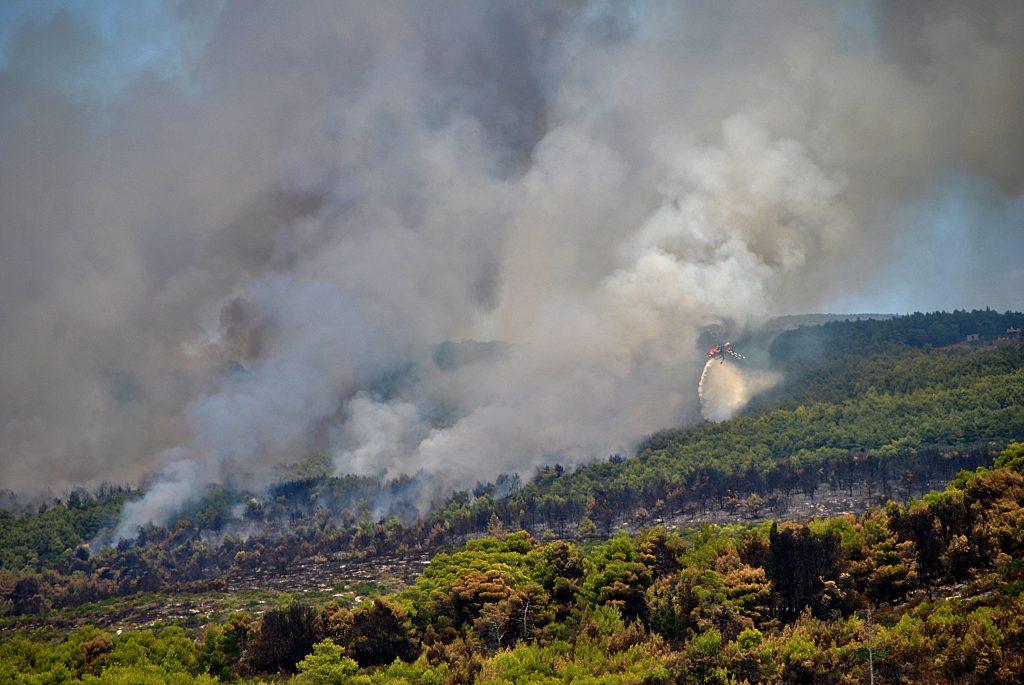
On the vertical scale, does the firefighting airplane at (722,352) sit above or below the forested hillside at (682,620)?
above

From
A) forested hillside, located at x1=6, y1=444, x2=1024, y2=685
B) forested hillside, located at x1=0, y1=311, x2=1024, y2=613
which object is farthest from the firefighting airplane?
forested hillside, located at x1=6, y1=444, x2=1024, y2=685

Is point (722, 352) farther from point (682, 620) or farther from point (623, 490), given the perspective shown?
point (682, 620)

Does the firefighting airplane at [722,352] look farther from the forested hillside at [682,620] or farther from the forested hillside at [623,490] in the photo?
the forested hillside at [682,620]

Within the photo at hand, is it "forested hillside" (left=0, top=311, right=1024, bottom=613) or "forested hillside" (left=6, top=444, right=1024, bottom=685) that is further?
"forested hillside" (left=0, top=311, right=1024, bottom=613)

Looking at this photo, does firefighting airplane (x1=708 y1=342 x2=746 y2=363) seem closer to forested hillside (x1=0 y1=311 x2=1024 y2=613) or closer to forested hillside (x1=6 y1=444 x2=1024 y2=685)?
forested hillside (x1=0 y1=311 x2=1024 y2=613)

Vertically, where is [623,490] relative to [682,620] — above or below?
above

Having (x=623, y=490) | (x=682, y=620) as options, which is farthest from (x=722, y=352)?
(x=682, y=620)

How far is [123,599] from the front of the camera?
99.1 metres

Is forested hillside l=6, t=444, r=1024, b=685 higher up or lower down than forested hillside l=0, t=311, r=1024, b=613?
lower down

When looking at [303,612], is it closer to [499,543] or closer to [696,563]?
[499,543]

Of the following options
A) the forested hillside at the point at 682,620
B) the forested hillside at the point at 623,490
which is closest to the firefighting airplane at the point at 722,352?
the forested hillside at the point at 623,490

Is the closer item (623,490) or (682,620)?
(682,620)

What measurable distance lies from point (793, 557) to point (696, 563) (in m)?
6.90

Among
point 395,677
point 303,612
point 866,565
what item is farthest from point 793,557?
point 303,612
